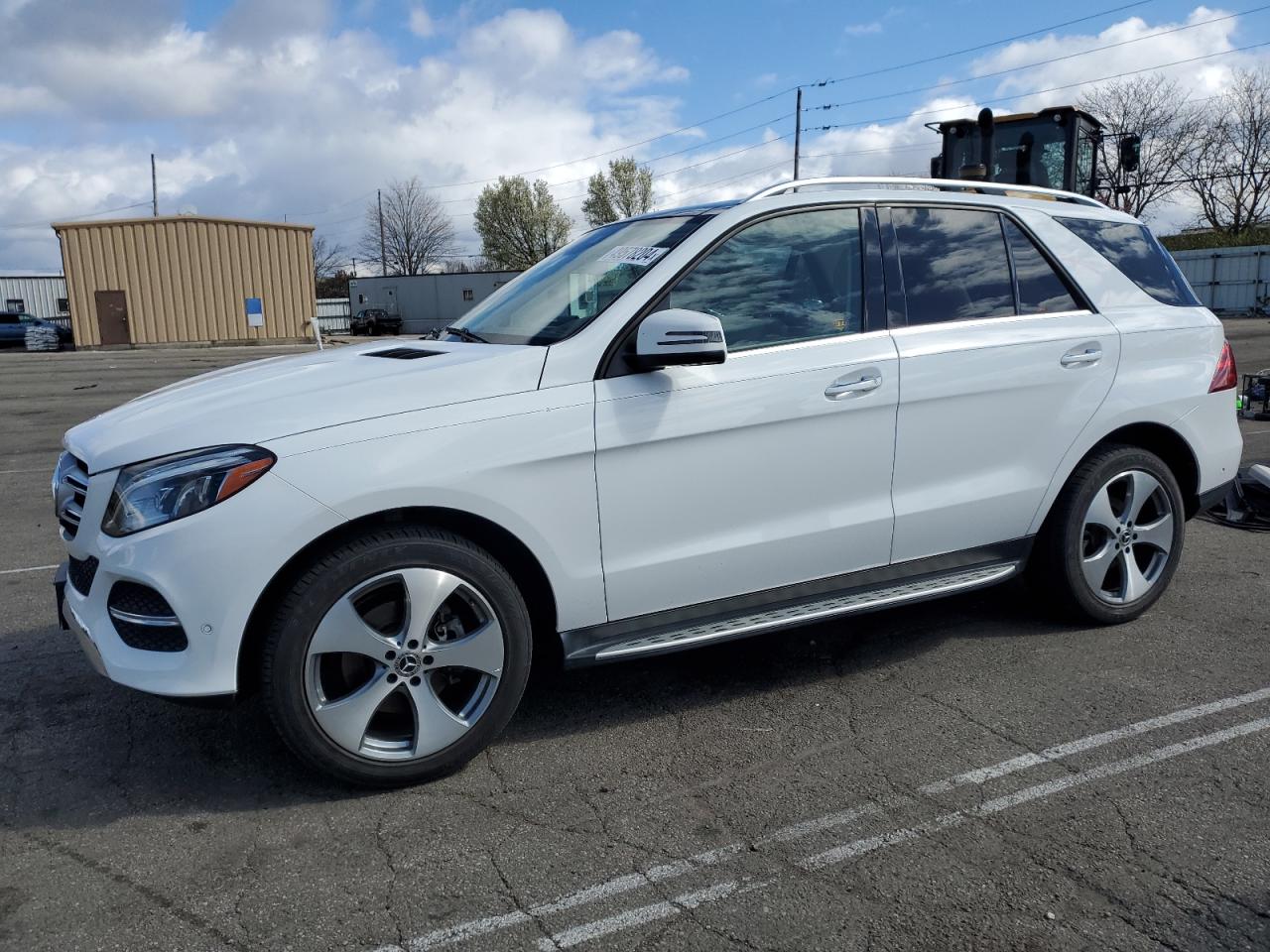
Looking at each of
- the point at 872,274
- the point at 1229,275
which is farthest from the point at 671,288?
the point at 1229,275

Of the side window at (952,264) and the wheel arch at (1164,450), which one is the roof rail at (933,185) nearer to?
the side window at (952,264)

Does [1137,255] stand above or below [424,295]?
below

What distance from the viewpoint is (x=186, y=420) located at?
3084mm

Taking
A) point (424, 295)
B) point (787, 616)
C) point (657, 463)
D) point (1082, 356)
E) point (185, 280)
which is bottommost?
point (787, 616)

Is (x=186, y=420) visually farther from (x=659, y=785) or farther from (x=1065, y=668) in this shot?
(x=1065, y=668)

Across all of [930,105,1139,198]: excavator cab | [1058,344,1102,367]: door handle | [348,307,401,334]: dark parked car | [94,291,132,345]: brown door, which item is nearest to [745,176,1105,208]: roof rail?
[1058,344,1102,367]: door handle

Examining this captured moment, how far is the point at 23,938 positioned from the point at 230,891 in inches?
18.4

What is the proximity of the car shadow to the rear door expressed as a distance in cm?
70

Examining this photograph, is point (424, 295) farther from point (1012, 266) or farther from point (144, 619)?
point (144, 619)

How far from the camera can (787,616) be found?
3.68m

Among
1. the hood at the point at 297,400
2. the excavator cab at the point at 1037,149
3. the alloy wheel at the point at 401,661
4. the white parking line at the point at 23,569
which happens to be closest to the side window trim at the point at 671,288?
the hood at the point at 297,400

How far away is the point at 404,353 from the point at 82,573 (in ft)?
4.10

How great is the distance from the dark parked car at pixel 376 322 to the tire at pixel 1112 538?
50.0 m

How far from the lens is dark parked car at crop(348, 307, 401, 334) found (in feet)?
170
